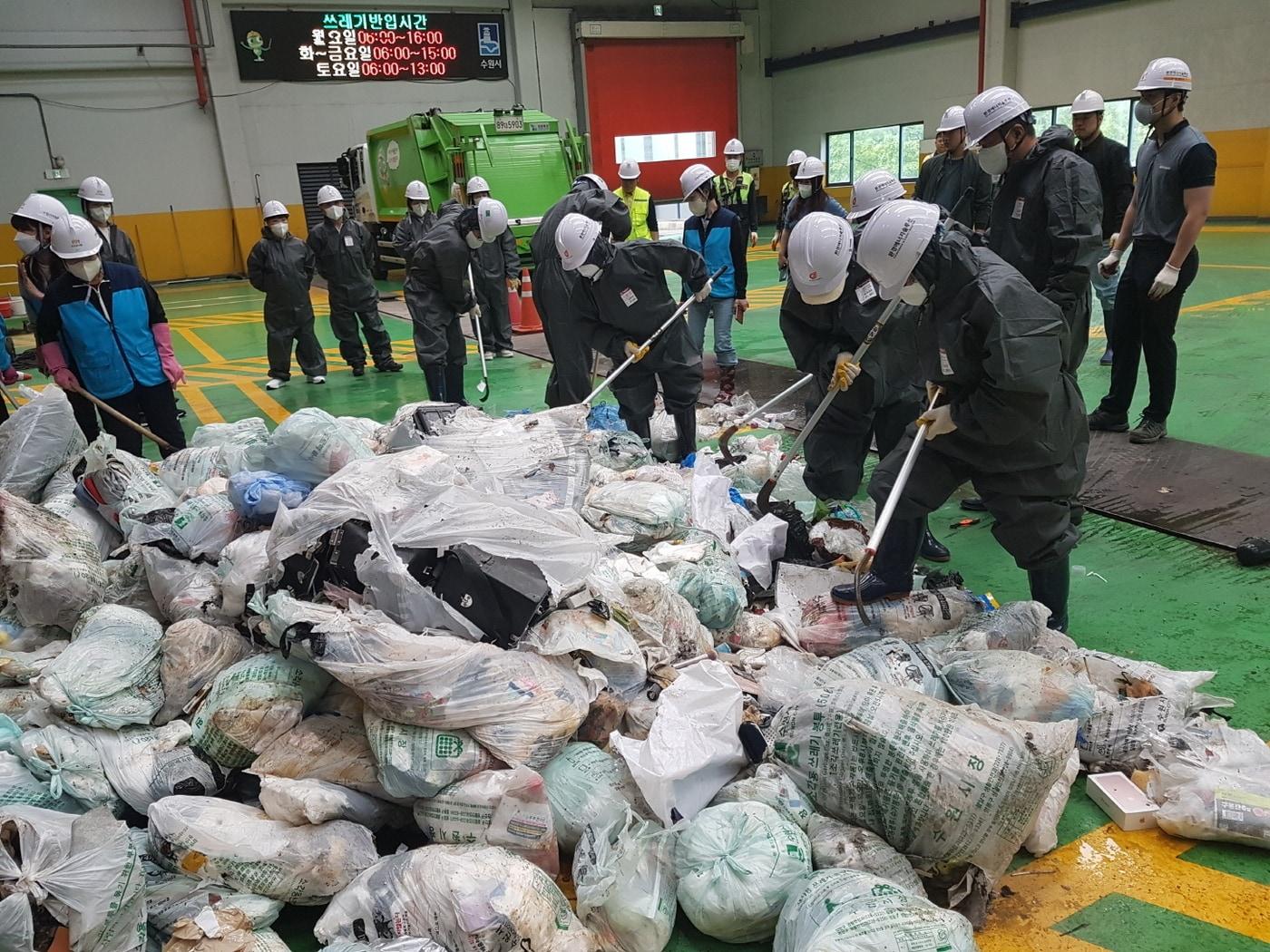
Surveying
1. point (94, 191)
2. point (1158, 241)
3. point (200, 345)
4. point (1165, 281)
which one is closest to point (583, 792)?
point (1165, 281)

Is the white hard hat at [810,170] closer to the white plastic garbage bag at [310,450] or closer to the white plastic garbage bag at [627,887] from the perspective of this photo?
the white plastic garbage bag at [310,450]

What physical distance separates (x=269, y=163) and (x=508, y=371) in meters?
12.5

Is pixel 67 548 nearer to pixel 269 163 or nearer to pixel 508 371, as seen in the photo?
pixel 508 371

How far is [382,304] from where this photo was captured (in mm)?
12984

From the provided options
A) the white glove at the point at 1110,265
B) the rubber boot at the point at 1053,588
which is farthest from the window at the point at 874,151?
the rubber boot at the point at 1053,588

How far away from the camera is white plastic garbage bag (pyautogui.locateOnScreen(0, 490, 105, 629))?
3.21 m

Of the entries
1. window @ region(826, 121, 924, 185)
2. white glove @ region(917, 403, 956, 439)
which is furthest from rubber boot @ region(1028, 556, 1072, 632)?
window @ region(826, 121, 924, 185)

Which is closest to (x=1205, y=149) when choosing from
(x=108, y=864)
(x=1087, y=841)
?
(x=1087, y=841)

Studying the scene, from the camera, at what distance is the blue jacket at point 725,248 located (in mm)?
6977

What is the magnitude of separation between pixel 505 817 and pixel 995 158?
3708 mm

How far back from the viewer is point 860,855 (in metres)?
2.20

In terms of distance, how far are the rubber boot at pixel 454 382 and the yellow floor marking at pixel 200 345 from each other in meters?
4.23

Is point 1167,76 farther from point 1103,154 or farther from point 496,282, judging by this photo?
point 496,282

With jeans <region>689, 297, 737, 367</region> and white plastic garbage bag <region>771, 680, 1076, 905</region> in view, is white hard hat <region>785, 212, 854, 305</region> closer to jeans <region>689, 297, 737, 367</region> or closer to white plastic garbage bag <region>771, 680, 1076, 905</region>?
white plastic garbage bag <region>771, 680, 1076, 905</region>
